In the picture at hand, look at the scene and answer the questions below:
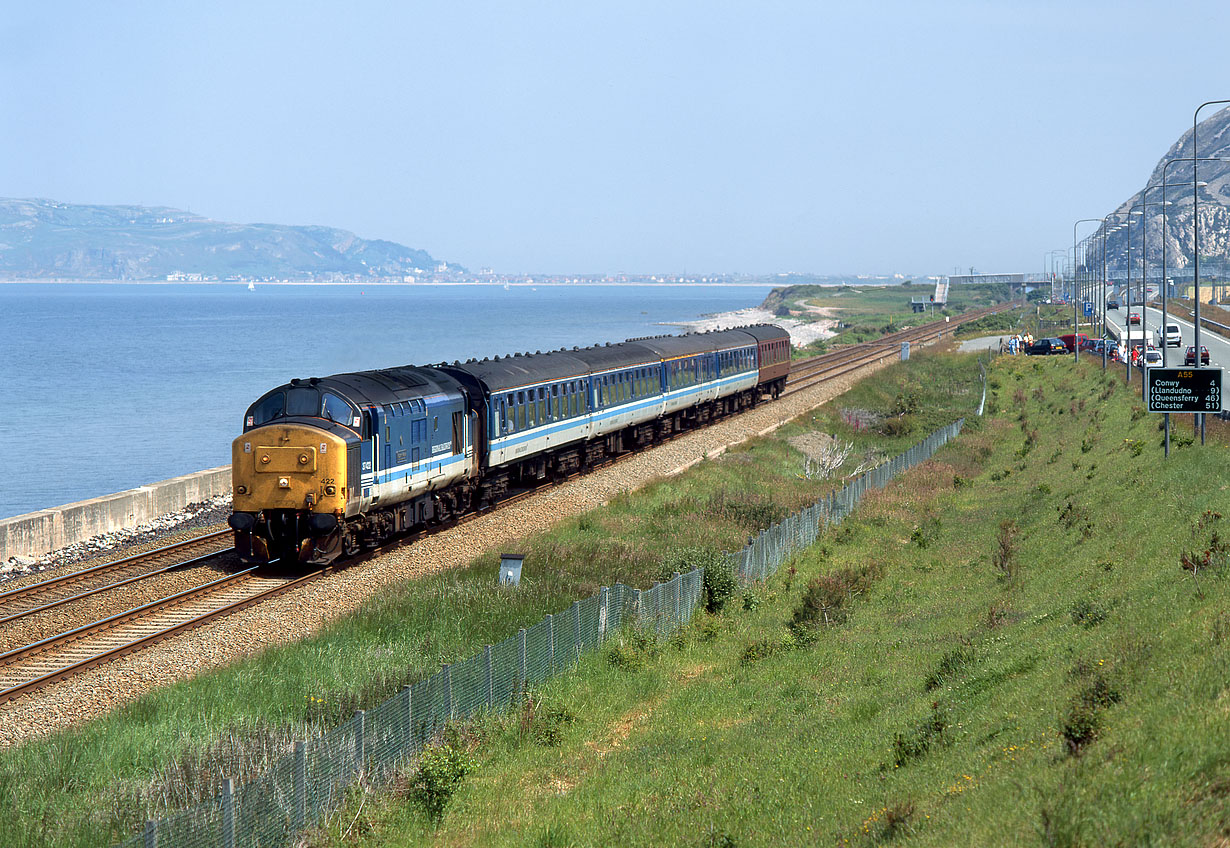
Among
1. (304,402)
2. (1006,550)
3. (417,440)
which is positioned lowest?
(1006,550)

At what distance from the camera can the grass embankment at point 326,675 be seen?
12.6 m

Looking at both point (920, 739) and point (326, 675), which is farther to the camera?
point (326, 675)

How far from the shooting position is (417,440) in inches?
1123

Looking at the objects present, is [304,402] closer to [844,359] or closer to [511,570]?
[511,570]

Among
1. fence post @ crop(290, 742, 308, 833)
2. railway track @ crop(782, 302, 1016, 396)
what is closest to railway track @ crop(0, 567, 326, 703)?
fence post @ crop(290, 742, 308, 833)

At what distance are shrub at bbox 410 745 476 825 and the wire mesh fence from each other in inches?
14.0

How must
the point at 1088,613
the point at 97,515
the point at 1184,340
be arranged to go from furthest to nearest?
the point at 1184,340, the point at 97,515, the point at 1088,613

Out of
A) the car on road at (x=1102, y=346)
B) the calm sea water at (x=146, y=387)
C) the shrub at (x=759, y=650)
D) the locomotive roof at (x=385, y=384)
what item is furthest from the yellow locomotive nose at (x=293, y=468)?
the car on road at (x=1102, y=346)

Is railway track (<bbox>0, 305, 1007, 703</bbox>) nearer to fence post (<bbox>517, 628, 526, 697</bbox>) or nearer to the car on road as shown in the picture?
fence post (<bbox>517, 628, 526, 697</bbox>)

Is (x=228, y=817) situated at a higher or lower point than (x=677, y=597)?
higher

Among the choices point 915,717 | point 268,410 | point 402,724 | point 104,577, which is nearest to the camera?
point 402,724

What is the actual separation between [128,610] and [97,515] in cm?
1407

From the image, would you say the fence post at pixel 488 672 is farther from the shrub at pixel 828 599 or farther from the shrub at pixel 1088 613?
the shrub at pixel 1088 613

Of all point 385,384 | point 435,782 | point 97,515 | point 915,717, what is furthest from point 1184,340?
point 435,782
